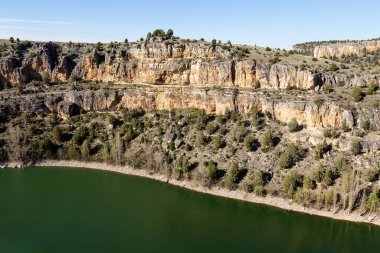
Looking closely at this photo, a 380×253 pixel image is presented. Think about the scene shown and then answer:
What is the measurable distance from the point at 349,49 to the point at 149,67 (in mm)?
71124

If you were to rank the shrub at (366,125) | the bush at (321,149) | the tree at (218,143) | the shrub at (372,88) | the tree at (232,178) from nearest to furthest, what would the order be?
1. the tree at (232,178)
2. the bush at (321,149)
3. the shrub at (366,125)
4. the shrub at (372,88)
5. the tree at (218,143)

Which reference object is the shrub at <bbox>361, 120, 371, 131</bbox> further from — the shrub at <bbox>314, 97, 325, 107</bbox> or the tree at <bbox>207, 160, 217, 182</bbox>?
the tree at <bbox>207, 160, 217, 182</bbox>

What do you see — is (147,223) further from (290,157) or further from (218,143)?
(290,157)

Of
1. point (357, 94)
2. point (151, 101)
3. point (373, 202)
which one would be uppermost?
point (357, 94)

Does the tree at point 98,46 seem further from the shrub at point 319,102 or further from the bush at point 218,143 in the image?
the shrub at point 319,102

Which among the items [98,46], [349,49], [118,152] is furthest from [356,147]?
[98,46]

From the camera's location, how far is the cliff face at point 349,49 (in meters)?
121

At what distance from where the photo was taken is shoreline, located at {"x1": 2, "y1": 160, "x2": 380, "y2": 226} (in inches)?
2306

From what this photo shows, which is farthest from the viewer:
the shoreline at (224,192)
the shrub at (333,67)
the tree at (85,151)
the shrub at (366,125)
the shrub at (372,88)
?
the shrub at (333,67)

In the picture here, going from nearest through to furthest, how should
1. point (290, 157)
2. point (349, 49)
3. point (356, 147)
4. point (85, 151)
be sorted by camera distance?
1. point (356, 147)
2. point (290, 157)
3. point (85, 151)
4. point (349, 49)

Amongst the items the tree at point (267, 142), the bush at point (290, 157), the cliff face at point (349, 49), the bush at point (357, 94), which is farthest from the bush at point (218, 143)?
the cliff face at point (349, 49)

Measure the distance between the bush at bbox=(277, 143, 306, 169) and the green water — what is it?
31.8ft

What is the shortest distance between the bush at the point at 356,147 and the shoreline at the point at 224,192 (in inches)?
474

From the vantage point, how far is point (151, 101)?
94.1 metres
